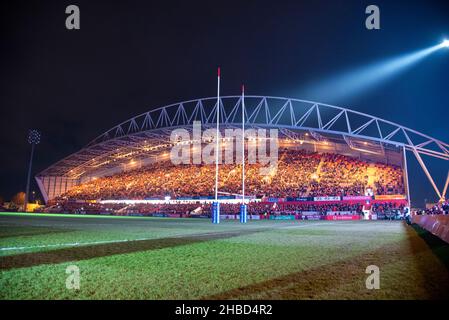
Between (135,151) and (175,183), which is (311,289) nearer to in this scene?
(175,183)

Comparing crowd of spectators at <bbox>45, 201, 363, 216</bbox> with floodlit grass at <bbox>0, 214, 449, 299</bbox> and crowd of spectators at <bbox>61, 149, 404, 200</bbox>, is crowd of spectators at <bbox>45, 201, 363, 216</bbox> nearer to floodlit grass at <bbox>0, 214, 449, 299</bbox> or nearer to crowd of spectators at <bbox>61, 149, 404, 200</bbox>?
crowd of spectators at <bbox>61, 149, 404, 200</bbox>

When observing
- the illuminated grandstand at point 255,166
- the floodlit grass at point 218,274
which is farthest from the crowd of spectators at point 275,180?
the floodlit grass at point 218,274

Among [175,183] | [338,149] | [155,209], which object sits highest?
[338,149]

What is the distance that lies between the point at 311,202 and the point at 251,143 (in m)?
20.2

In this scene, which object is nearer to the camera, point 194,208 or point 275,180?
point 194,208

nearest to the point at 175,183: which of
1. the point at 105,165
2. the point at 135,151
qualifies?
the point at 135,151

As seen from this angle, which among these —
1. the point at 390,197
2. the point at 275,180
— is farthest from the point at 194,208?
the point at 390,197

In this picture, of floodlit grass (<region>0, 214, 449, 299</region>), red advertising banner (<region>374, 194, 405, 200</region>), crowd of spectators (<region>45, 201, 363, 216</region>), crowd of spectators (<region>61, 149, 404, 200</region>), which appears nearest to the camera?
floodlit grass (<region>0, 214, 449, 299</region>)

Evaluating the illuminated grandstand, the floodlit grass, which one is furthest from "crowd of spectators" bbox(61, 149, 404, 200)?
the floodlit grass

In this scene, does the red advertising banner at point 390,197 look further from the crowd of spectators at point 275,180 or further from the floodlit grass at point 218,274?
the floodlit grass at point 218,274

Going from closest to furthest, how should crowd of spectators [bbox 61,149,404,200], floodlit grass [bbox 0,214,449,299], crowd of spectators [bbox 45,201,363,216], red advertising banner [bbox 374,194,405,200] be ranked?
floodlit grass [bbox 0,214,449,299] < red advertising banner [bbox 374,194,405,200] < crowd of spectators [bbox 45,201,363,216] < crowd of spectators [bbox 61,149,404,200]

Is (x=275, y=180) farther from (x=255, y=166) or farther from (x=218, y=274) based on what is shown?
(x=218, y=274)
